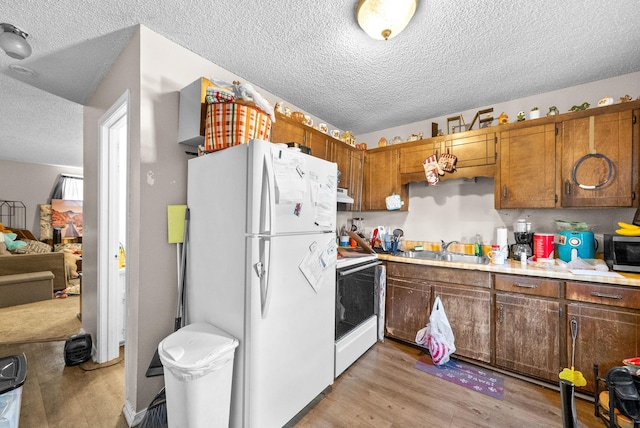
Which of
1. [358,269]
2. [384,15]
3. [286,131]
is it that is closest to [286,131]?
[286,131]

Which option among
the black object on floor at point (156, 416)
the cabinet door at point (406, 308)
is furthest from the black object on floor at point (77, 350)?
the cabinet door at point (406, 308)

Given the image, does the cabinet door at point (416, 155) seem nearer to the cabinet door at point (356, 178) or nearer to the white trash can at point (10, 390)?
the cabinet door at point (356, 178)

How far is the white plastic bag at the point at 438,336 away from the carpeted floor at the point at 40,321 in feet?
12.6

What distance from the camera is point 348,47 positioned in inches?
75.7

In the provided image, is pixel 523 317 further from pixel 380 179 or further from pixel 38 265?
pixel 38 265

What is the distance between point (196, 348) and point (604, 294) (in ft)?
8.63

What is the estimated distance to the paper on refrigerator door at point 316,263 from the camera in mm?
1700

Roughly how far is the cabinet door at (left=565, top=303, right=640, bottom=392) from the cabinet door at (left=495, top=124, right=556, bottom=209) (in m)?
0.92

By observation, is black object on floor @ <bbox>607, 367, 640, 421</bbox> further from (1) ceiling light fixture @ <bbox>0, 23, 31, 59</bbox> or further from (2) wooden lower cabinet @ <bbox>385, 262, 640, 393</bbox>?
(1) ceiling light fixture @ <bbox>0, 23, 31, 59</bbox>

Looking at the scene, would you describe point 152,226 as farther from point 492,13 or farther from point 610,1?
point 610,1

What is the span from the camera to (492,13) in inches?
62.4

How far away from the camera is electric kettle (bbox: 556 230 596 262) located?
2201mm

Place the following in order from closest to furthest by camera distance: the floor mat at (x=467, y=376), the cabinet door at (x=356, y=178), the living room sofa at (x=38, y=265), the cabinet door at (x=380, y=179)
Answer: the floor mat at (x=467, y=376) → the cabinet door at (x=380, y=179) → the cabinet door at (x=356, y=178) → the living room sofa at (x=38, y=265)

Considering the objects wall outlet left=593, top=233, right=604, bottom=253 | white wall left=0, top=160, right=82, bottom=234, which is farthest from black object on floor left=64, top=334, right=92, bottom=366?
white wall left=0, top=160, right=82, bottom=234
